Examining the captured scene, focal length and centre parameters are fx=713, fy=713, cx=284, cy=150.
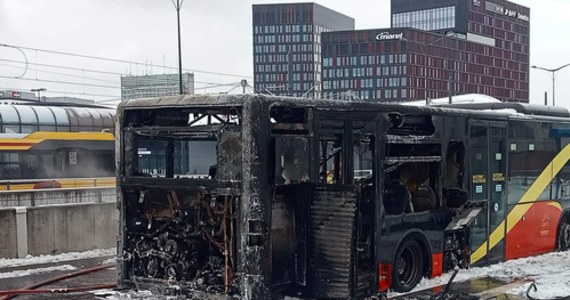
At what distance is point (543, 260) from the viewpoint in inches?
549

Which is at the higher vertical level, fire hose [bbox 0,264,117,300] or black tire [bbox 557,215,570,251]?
black tire [bbox 557,215,570,251]

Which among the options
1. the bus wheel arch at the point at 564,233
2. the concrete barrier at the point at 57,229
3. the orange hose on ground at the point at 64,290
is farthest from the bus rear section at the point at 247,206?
the bus wheel arch at the point at 564,233

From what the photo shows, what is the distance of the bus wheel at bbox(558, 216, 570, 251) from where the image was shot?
14.8m

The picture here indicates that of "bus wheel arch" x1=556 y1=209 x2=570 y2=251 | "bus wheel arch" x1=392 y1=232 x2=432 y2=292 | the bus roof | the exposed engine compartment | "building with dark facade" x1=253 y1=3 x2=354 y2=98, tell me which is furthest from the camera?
"building with dark facade" x1=253 y1=3 x2=354 y2=98

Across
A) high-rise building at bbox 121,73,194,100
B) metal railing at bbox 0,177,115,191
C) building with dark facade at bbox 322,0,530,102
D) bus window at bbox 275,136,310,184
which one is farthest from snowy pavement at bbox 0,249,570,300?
building with dark facade at bbox 322,0,530,102

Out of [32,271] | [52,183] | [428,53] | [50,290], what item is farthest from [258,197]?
Result: [428,53]

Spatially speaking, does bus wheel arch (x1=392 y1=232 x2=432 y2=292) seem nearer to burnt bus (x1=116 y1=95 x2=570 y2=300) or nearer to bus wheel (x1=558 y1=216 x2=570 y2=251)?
burnt bus (x1=116 y1=95 x2=570 y2=300)

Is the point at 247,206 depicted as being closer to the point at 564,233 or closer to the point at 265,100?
the point at 265,100

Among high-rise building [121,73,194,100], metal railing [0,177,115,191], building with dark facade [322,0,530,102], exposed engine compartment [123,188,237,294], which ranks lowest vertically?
metal railing [0,177,115,191]

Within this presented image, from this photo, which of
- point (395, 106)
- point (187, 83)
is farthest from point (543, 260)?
point (187, 83)

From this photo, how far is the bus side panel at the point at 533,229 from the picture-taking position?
13.4 m

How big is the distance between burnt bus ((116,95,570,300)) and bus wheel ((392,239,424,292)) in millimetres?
30

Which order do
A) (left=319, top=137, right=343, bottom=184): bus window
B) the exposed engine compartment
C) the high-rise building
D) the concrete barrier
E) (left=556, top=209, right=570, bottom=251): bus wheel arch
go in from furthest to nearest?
the high-rise building
(left=556, top=209, right=570, bottom=251): bus wheel arch
the concrete barrier
(left=319, top=137, right=343, bottom=184): bus window
the exposed engine compartment

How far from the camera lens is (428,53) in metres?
130
